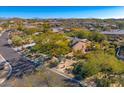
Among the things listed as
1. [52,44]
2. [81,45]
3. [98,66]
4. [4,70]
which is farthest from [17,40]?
[98,66]

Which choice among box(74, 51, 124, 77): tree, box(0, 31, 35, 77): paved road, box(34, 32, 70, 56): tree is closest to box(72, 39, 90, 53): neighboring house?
box(34, 32, 70, 56): tree

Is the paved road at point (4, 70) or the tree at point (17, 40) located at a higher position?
the tree at point (17, 40)

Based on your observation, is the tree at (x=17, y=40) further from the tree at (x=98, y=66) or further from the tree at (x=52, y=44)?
the tree at (x=98, y=66)

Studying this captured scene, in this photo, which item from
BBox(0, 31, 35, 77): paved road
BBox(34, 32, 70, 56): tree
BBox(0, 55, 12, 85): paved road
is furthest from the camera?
BBox(34, 32, 70, 56): tree

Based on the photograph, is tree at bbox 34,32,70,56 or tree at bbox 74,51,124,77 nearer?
tree at bbox 74,51,124,77

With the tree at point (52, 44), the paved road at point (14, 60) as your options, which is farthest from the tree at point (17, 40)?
the tree at point (52, 44)

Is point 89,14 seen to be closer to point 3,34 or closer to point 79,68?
point 79,68

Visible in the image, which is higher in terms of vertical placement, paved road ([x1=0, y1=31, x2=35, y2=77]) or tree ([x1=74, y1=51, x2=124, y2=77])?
tree ([x1=74, y1=51, x2=124, y2=77])

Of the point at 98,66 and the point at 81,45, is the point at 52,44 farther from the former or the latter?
the point at 98,66

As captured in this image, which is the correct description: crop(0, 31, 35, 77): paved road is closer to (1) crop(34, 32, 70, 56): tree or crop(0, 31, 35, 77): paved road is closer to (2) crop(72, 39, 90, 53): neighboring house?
(1) crop(34, 32, 70, 56): tree
